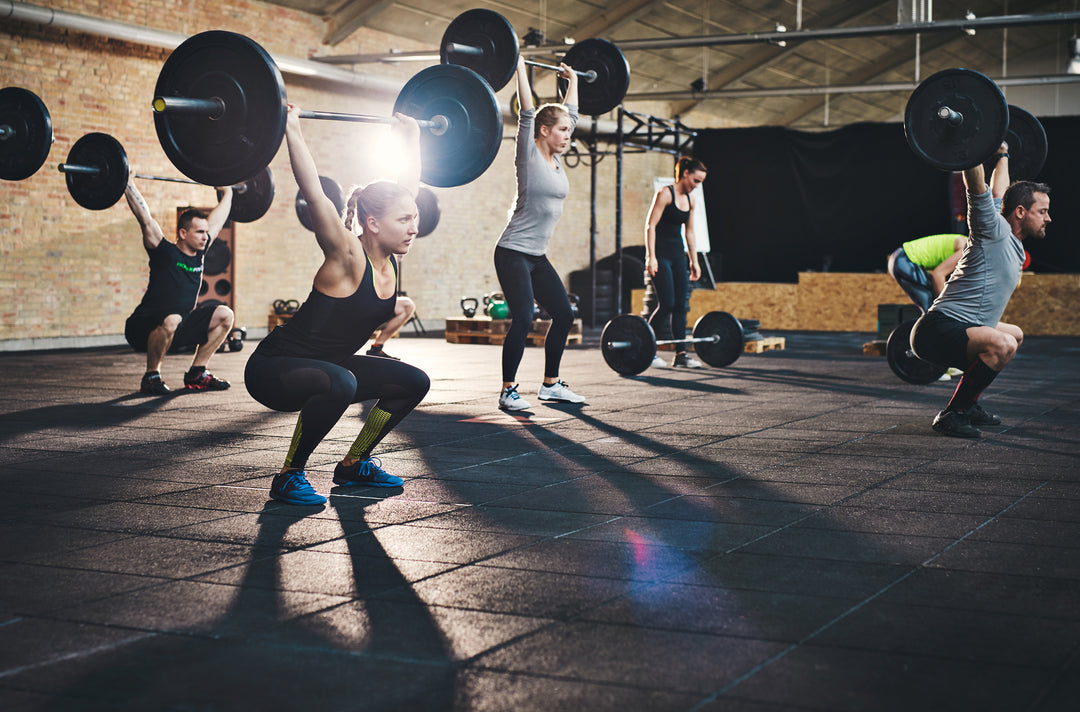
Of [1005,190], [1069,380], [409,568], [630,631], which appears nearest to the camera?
[630,631]

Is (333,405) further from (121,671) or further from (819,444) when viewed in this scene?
(819,444)

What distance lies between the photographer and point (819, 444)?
431 centimetres

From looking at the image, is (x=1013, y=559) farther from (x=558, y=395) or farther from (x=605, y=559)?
(x=558, y=395)

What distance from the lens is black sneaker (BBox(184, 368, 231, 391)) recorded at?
6293 mm

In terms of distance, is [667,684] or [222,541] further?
[222,541]

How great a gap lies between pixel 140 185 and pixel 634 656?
9.95 meters

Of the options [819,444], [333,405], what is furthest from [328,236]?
[819,444]

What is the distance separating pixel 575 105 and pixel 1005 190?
81.6 inches

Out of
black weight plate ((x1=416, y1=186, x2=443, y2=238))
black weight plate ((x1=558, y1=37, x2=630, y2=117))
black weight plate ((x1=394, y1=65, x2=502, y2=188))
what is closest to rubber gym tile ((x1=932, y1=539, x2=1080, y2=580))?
black weight plate ((x1=394, y1=65, x2=502, y2=188))

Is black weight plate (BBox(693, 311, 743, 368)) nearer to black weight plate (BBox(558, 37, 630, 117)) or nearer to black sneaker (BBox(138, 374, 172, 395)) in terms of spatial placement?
black weight plate (BBox(558, 37, 630, 117))

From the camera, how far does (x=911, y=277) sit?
755cm

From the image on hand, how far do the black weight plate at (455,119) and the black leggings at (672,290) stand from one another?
Result: 348 cm

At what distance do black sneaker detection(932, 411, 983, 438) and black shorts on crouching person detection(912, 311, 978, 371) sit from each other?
0.68 feet

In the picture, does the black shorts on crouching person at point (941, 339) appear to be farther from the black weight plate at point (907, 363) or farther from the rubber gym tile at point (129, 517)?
the rubber gym tile at point (129, 517)
